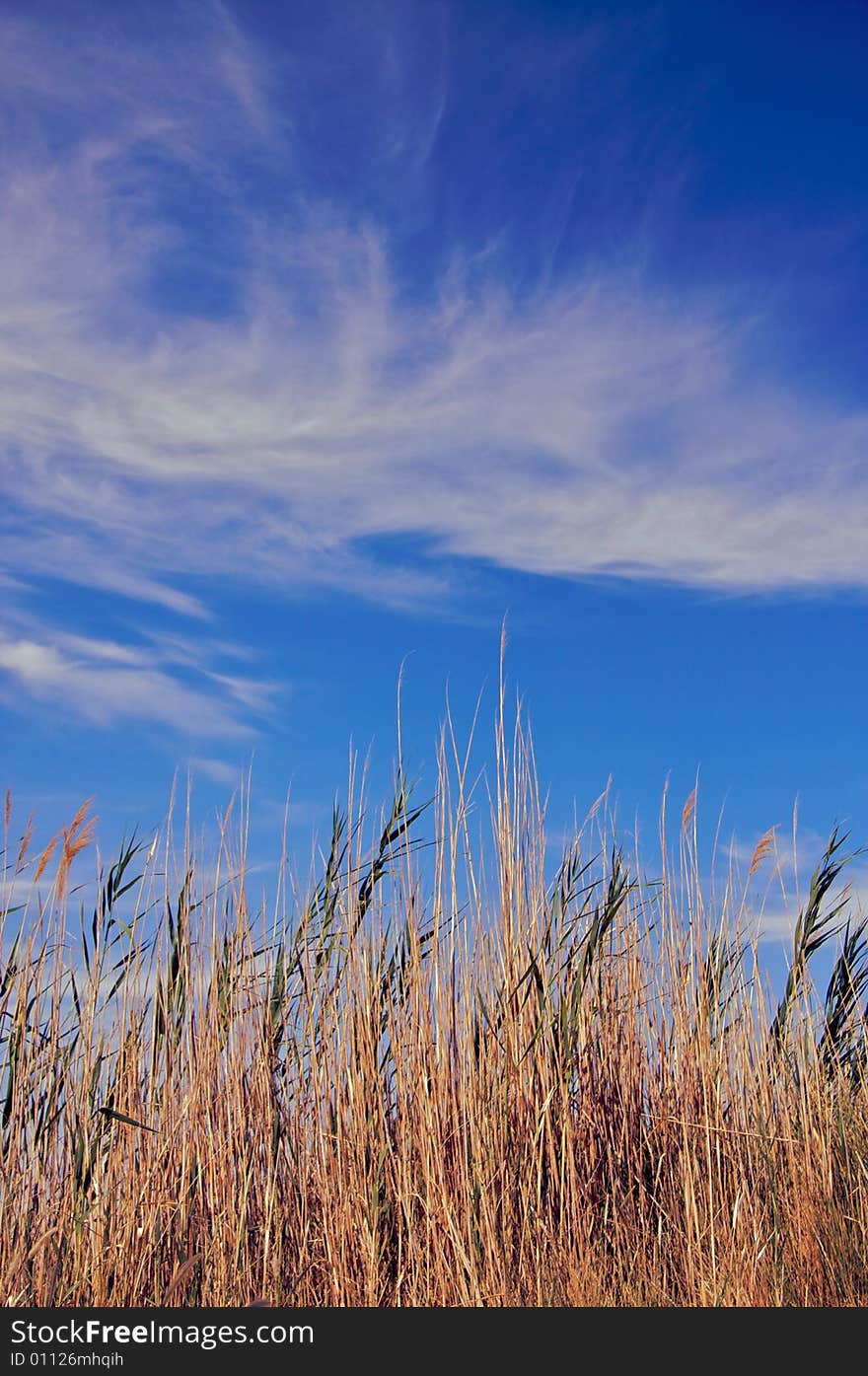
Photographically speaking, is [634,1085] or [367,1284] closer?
[367,1284]

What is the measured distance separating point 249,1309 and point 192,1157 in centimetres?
58

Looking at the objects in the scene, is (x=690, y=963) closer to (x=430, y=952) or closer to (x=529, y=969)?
(x=529, y=969)

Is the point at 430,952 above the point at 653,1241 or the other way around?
above

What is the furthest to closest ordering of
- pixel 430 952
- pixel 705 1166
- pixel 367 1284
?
pixel 705 1166 < pixel 430 952 < pixel 367 1284

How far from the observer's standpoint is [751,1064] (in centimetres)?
363

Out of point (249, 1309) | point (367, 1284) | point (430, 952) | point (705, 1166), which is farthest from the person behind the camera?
point (705, 1166)

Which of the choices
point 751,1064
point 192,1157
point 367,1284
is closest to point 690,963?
point 751,1064

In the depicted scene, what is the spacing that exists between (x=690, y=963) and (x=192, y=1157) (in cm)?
179

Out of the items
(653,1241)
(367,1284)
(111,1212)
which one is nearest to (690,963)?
(653,1241)

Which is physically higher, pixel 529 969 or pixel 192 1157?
pixel 529 969

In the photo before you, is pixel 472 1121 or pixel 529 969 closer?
pixel 472 1121

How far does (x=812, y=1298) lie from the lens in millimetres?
3119

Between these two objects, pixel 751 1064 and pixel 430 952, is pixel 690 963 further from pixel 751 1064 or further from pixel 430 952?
pixel 430 952

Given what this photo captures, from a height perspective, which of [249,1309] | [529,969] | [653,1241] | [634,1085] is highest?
[529,969]
